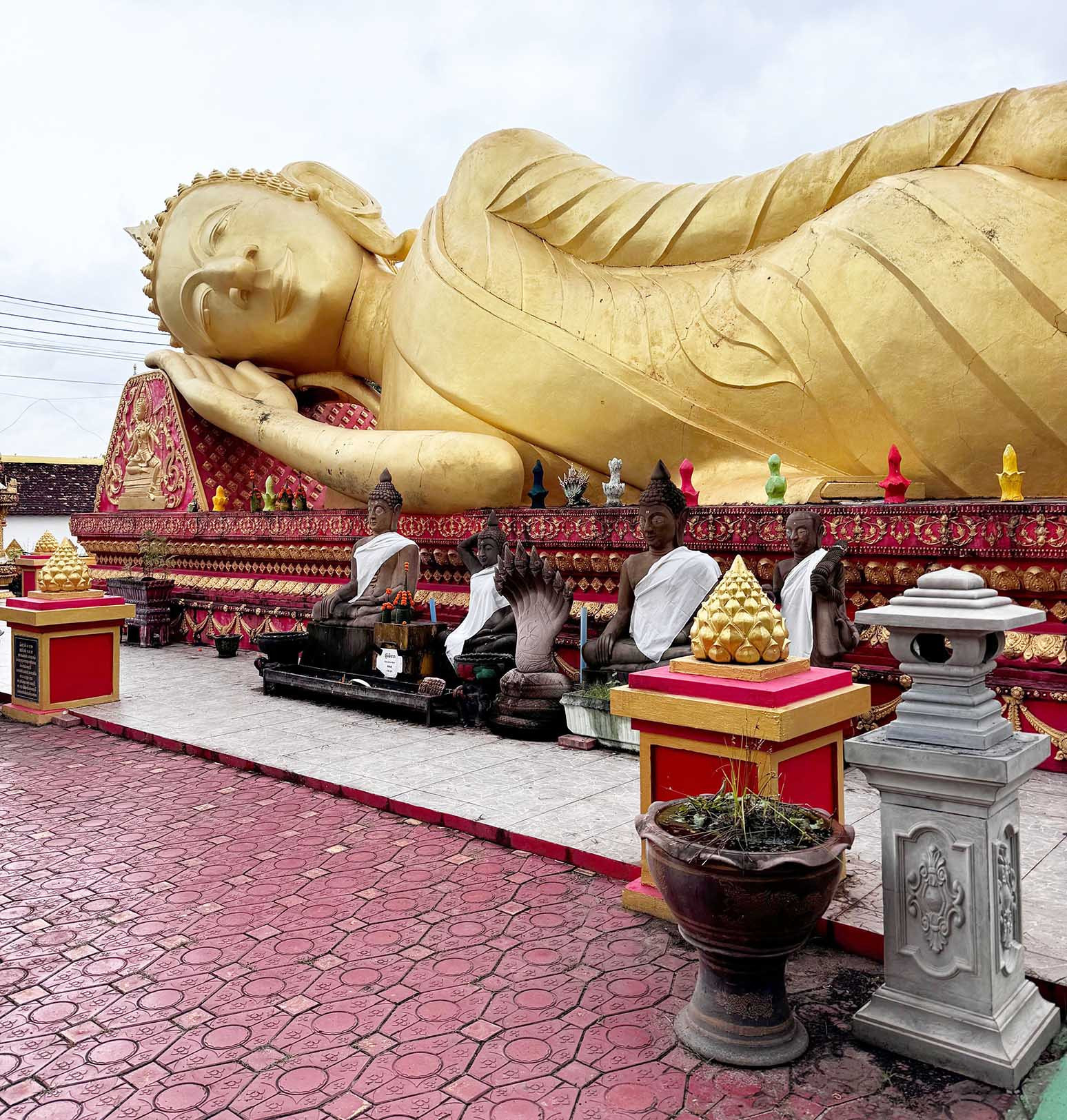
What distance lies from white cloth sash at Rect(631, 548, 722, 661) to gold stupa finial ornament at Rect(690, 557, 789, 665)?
2417 millimetres

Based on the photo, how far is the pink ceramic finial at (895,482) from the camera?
18.9 ft

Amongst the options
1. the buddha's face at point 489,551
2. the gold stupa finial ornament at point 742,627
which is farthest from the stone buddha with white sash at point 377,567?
the gold stupa finial ornament at point 742,627

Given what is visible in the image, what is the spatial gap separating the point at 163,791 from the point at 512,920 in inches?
96.5

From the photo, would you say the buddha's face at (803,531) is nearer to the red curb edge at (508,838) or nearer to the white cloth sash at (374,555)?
the red curb edge at (508,838)

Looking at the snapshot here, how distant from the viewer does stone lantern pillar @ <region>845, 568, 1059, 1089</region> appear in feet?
7.60

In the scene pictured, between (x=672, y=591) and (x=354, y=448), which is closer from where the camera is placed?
(x=672, y=591)

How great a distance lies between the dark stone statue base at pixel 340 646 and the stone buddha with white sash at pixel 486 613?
72 centimetres

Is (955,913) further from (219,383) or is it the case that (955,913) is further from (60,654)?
(219,383)

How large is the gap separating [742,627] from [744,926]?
107 centimetres

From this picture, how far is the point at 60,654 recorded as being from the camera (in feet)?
22.0

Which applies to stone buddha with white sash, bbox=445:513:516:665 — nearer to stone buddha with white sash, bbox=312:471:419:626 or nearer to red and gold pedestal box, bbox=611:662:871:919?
stone buddha with white sash, bbox=312:471:419:626

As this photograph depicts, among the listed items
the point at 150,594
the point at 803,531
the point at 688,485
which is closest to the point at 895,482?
the point at 803,531

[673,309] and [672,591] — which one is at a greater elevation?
[673,309]

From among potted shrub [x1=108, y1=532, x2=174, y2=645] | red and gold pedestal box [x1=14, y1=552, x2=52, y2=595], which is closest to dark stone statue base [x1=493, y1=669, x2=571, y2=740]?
potted shrub [x1=108, y1=532, x2=174, y2=645]
